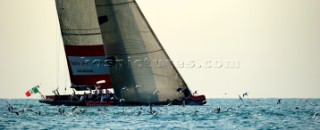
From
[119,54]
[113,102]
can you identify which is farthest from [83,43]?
[113,102]

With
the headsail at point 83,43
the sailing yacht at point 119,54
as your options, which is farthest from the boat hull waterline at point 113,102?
the headsail at point 83,43

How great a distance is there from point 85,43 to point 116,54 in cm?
603

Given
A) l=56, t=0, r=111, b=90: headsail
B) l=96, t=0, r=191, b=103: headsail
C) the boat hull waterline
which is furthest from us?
l=56, t=0, r=111, b=90: headsail

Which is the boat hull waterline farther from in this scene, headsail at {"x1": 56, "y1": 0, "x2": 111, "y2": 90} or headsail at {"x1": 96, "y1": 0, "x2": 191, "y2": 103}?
headsail at {"x1": 56, "y1": 0, "x2": 111, "y2": 90}

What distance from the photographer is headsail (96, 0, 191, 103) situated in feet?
215

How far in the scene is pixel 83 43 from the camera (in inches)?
2842

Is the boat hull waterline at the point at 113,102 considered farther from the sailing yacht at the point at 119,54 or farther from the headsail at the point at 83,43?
the headsail at the point at 83,43

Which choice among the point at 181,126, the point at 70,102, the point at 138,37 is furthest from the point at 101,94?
the point at 181,126

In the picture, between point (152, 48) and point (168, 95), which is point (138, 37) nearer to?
point (152, 48)

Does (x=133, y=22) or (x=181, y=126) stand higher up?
(x=133, y=22)

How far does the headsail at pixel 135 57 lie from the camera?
65625 millimetres

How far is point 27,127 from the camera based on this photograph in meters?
47.6

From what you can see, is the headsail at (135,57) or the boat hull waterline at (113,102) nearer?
the headsail at (135,57)

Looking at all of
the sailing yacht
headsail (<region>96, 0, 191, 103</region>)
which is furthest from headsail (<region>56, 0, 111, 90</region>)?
headsail (<region>96, 0, 191, 103</region>)
